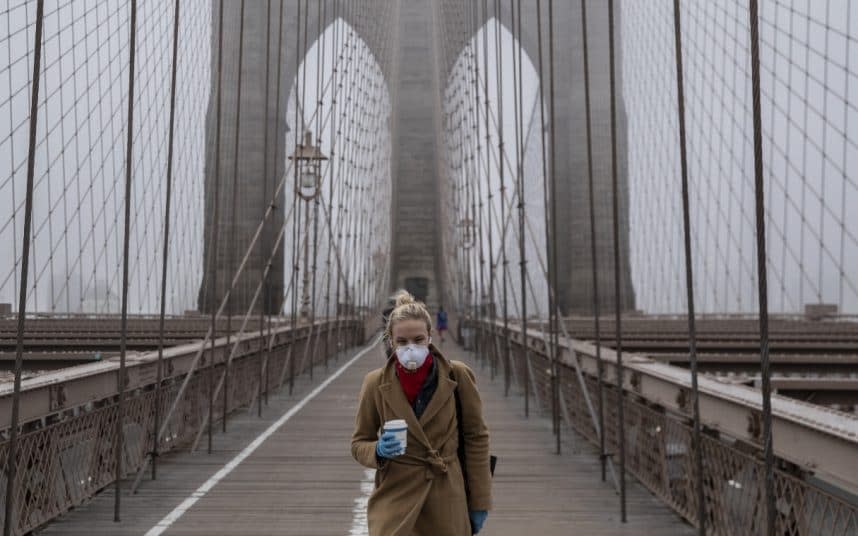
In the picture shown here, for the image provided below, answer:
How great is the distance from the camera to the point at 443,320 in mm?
22406

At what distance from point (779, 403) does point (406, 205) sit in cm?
3495

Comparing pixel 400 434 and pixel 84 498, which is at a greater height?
pixel 400 434

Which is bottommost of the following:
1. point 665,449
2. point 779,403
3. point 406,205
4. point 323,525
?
point 323,525

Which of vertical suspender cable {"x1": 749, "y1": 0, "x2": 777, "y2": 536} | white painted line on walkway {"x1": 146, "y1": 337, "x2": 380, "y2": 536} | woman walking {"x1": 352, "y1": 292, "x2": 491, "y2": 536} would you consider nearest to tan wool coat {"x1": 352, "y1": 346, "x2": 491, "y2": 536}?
woman walking {"x1": 352, "y1": 292, "x2": 491, "y2": 536}

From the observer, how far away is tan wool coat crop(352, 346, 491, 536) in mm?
2150

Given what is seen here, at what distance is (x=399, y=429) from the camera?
2049mm

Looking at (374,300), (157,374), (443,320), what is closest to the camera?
(157,374)

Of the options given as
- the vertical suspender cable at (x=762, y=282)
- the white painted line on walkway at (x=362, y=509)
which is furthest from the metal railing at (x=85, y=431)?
the vertical suspender cable at (x=762, y=282)

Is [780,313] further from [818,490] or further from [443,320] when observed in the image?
[818,490]

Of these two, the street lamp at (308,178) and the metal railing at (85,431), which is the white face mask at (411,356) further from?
the street lamp at (308,178)

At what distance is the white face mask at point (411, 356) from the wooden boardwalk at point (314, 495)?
2.13 m

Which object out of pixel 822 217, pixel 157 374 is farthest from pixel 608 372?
pixel 822 217

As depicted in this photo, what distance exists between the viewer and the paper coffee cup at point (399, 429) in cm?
204

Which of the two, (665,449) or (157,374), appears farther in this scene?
(157,374)
